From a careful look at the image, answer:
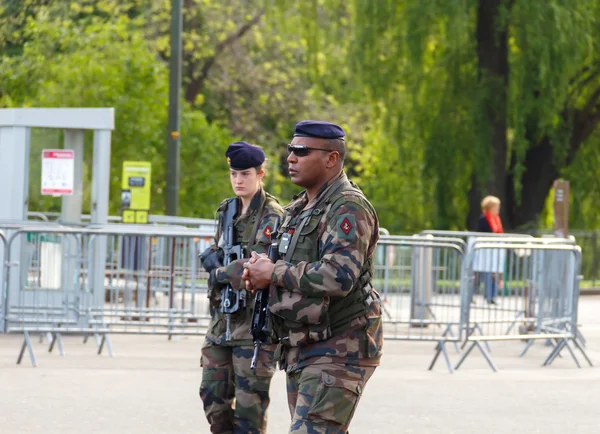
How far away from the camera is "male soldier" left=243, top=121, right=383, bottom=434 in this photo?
5457 mm

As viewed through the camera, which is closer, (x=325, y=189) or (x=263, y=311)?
(x=325, y=189)

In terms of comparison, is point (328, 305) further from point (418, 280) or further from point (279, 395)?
point (418, 280)

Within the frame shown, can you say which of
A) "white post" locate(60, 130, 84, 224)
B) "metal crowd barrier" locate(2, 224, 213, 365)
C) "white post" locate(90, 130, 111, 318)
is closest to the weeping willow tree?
"white post" locate(60, 130, 84, 224)

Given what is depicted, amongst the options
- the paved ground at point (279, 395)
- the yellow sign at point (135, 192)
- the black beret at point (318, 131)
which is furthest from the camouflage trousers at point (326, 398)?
the yellow sign at point (135, 192)

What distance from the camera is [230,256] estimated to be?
727 cm

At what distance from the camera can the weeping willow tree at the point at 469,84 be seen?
2464 cm

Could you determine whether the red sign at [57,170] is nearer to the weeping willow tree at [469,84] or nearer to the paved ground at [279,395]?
the paved ground at [279,395]

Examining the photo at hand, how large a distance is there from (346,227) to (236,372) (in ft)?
5.92

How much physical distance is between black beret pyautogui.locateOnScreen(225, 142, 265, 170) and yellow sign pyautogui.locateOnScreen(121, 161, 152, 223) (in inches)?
486

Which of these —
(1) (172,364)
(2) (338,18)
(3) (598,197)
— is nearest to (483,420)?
(1) (172,364)

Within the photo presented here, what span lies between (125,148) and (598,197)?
10283 mm

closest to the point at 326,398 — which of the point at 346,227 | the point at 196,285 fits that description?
the point at 346,227

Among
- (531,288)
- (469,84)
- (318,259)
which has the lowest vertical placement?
(531,288)

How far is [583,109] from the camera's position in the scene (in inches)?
1107
